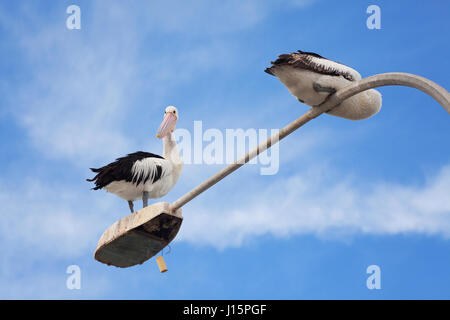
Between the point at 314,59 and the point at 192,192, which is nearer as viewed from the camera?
the point at 314,59

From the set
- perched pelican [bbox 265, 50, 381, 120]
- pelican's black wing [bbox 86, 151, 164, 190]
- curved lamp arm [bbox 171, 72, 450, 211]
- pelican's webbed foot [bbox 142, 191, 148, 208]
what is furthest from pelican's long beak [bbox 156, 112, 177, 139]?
perched pelican [bbox 265, 50, 381, 120]

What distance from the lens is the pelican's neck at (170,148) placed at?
33.2 ft

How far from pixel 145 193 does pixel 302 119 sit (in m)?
3.37

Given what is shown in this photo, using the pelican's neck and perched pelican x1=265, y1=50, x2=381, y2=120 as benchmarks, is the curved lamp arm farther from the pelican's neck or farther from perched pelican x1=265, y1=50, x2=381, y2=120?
the pelican's neck

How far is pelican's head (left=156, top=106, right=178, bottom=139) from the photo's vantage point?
997 centimetres

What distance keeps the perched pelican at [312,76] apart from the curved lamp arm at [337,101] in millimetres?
121

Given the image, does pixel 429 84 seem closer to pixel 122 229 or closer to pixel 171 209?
pixel 171 209

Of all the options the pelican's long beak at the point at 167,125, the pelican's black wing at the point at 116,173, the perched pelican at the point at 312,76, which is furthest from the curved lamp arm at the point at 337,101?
the pelican's long beak at the point at 167,125

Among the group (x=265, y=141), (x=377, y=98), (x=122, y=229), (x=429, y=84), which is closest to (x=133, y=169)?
(x=122, y=229)

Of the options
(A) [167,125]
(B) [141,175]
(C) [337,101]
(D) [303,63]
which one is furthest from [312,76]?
(A) [167,125]

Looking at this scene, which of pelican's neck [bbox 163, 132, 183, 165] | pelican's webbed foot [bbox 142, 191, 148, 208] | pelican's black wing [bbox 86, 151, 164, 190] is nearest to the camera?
pelican's black wing [bbox 86, 151, 164, 190]

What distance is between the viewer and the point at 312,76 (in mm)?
7059

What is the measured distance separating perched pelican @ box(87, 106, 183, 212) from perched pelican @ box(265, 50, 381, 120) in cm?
302

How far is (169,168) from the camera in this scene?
977 centimetres
